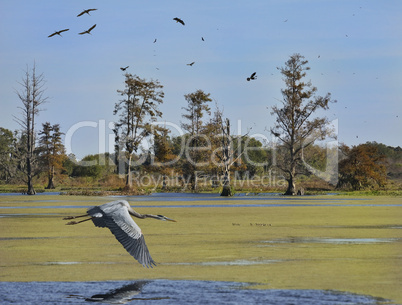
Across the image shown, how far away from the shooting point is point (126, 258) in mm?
13734

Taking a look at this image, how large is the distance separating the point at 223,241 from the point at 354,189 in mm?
46650

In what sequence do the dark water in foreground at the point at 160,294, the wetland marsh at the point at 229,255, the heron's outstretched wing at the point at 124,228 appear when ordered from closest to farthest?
the dark water in foreground at the point at 160,294 < the heron's outstretched wing at the point at 124,228 < the wetland marsh at the point at 229,255

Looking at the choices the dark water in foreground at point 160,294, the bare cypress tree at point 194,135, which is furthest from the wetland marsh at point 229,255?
the bare cypress tree at point 194,135

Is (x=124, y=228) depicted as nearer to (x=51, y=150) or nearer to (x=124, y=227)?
(x=124, y=227)

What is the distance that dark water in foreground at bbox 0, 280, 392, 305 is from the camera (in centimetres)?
945

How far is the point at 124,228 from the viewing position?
9.97m

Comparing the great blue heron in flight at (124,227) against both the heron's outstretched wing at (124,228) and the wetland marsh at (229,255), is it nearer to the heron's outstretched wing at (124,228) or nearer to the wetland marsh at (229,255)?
the heron's outstretched wing at (124,228)

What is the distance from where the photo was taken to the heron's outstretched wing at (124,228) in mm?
9609

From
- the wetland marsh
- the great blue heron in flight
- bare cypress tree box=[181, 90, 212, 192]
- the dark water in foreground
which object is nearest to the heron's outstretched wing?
the great blue heron in flight

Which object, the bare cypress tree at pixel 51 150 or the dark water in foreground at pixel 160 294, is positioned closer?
the dark water in foreground at pixel 160 294

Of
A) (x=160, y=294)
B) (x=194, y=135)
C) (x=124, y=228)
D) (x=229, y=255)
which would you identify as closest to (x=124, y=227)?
(x=124, y=228)

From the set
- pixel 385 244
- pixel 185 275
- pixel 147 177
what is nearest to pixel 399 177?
pixel 147 177

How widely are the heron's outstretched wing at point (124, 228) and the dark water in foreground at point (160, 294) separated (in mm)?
589

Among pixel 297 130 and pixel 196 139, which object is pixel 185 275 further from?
pixel 196 139
